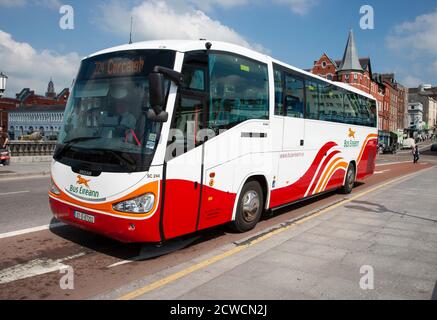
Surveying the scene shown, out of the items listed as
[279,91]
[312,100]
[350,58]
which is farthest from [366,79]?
[279,91]

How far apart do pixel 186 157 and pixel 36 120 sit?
293ft

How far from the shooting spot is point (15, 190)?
11055 mm

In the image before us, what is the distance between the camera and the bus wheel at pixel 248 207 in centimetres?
666

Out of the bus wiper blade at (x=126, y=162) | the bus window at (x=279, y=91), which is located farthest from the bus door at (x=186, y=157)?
the bus window at (x=279, y=91)

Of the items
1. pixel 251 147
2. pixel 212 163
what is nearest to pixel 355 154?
pixel 251 147

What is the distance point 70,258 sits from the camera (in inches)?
211

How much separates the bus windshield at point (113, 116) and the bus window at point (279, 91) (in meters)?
2.94

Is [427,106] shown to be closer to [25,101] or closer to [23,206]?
[25,101]

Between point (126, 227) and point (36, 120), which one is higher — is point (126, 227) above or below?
below

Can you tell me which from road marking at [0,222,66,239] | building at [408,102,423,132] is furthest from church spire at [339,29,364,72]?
building at [408,102,423,132]
